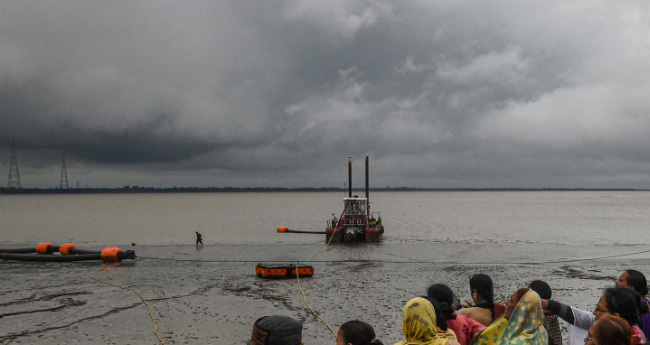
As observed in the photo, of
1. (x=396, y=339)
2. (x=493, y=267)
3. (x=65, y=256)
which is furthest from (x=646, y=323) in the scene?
(x=65, y=256)

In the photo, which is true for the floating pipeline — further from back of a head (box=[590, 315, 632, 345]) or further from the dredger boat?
back of a head (box=[590, 315, 632, 345])

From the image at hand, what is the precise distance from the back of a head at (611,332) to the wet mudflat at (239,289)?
6720mm

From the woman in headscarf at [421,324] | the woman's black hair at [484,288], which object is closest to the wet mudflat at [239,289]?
the woman's black hair at [484,288]

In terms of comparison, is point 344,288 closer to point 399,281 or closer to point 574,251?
point 399,281

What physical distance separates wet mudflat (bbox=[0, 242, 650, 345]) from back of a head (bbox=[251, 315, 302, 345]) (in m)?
7.19

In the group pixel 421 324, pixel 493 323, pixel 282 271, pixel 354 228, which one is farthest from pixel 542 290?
pixel 354 228

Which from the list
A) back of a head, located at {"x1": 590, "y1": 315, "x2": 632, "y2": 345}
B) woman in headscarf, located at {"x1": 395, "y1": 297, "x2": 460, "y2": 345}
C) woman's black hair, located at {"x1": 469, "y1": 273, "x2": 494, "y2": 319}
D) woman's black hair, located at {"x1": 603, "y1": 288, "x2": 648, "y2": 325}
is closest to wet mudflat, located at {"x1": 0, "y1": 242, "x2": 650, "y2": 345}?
woman's black hair, located at {"x1": 469, "y1": 273, "x2": 494, "y2": 319}

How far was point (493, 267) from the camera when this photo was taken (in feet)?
67.4

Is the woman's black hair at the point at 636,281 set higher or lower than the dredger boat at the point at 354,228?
higher

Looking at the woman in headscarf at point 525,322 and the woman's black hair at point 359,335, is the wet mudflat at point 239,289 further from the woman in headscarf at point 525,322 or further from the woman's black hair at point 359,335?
the woman's black hair at point 359,335

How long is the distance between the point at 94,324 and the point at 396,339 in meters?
7.71

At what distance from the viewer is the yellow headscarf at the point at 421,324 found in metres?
3.31

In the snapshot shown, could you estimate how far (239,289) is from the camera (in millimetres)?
A: 15352

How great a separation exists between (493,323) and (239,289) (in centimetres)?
1274
